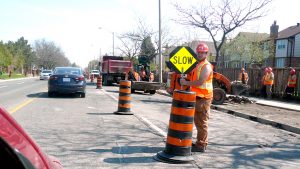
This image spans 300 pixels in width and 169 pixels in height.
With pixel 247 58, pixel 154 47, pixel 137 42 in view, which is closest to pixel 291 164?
pixel 154 47

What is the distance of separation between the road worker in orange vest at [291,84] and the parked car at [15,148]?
19.3m

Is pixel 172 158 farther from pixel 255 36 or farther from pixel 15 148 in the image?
pixel 255 36

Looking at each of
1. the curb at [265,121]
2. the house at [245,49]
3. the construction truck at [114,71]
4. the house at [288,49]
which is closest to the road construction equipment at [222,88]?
the curb at [265,121]

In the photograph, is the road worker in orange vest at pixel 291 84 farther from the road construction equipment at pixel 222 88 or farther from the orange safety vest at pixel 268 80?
the road construction equipment at pixel 222 88

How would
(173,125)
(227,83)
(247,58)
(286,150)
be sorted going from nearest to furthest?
(173,125) → (286,150) → (227,83) → (247,58)

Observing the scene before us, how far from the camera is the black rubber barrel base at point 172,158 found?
5961 millimetres

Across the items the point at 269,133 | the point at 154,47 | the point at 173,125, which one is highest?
the point at 154,47

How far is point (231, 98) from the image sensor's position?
59.9 ft

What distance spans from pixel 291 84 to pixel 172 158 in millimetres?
15345

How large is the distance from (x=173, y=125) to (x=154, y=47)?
45767 millimetres

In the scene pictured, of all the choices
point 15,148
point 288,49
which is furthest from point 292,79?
point 288,49

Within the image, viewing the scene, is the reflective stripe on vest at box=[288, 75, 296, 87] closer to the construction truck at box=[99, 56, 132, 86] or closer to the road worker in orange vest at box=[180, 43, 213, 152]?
the road worker in orange vest at box=[180, 43, 213, 152]

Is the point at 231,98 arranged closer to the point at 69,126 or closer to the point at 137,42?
the point at 69,126

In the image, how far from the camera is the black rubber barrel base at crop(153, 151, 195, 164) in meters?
5.96
